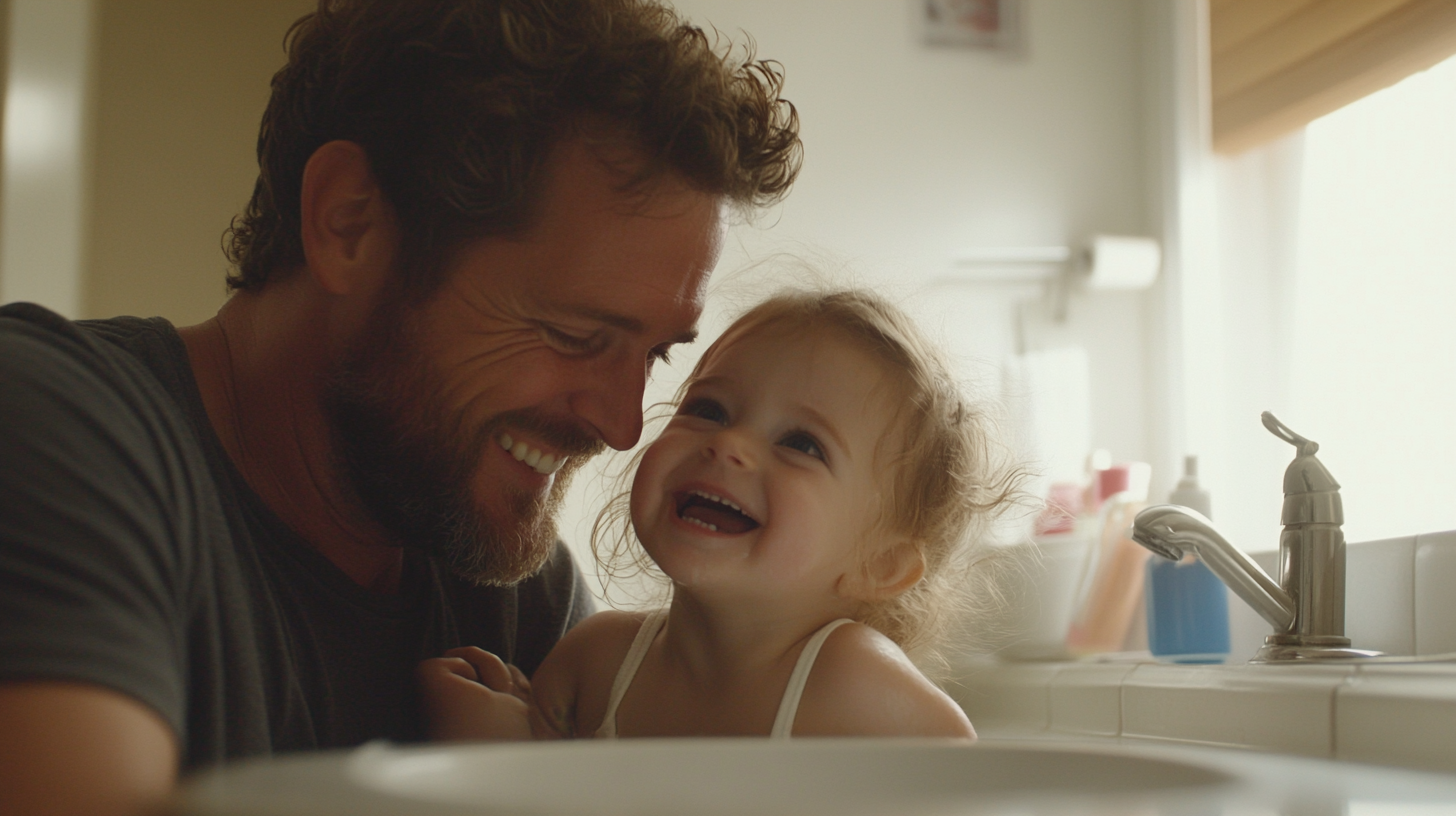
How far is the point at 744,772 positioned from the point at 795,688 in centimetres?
51

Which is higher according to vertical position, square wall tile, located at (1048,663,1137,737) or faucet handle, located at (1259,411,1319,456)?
faucet handle, located at (1259,411,1319,456)

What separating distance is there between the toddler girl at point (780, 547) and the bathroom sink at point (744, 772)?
1.56ft

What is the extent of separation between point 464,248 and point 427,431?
0.18 meters

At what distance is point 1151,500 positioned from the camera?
2576 millimetres

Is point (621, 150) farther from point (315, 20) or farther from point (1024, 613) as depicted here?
point (1024, 613)

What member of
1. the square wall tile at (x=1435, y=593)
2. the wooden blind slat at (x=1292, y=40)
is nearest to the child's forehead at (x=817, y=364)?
the square wall tile at (x=1435, y=593)

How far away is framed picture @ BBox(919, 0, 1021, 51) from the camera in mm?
2594

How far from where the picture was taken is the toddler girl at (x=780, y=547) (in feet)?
3.36

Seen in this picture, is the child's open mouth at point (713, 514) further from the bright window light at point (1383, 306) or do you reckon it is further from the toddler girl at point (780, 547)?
the bright window light at point (1383, 306)

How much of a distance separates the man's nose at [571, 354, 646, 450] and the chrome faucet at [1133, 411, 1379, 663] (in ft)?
2.06

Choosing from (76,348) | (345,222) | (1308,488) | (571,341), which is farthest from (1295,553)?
(76,348)

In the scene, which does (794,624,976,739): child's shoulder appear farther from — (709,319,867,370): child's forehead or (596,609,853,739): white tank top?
(709,319,867,370): child's forehead

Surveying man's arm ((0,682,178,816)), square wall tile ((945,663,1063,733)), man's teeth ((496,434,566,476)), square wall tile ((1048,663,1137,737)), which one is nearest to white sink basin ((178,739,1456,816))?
man's arm ((0,682,178,816))

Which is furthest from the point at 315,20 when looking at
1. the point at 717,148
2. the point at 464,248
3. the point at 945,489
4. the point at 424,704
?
the point at 945,489
